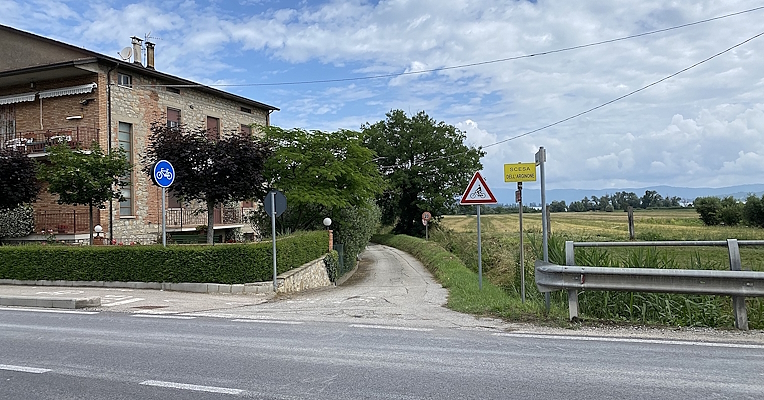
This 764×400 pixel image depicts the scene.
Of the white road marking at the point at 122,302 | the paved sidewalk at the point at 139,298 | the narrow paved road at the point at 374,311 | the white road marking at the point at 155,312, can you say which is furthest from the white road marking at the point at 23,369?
A: the white road marking at the point at 122,302

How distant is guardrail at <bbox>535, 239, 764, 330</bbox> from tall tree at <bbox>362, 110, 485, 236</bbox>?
46.2 m

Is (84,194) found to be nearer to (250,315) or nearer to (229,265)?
(229,265)

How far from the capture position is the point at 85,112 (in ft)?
74.6

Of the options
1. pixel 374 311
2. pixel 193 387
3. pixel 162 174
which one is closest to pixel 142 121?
pixel 162 174

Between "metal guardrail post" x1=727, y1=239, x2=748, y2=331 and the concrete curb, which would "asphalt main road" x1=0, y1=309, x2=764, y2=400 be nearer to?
"metal guardrail post" x1=727, y1=239, x2=748, y2=331

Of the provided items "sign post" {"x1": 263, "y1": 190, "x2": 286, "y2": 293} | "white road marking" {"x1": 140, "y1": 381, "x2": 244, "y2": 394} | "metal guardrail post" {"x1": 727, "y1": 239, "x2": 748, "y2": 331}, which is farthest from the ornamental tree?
"white road marking" {"x1": 140, "y1": 381, "x2": 244, "y2": 394}

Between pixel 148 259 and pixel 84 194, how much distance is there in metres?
5.28

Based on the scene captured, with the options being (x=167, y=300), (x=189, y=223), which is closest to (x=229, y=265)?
(x=167, y=300)

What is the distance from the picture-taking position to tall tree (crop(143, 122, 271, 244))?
18297mm

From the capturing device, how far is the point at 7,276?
55.3 ft

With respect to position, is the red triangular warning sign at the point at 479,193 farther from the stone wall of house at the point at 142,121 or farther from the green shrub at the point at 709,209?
the green shrub at the point at 709,209

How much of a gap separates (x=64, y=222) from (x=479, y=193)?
59.6ft

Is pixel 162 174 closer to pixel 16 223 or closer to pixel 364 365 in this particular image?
pixel 364 365

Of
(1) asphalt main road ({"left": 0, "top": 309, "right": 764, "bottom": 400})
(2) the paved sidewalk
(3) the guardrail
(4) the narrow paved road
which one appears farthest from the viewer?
(2) the paved sidewalk
